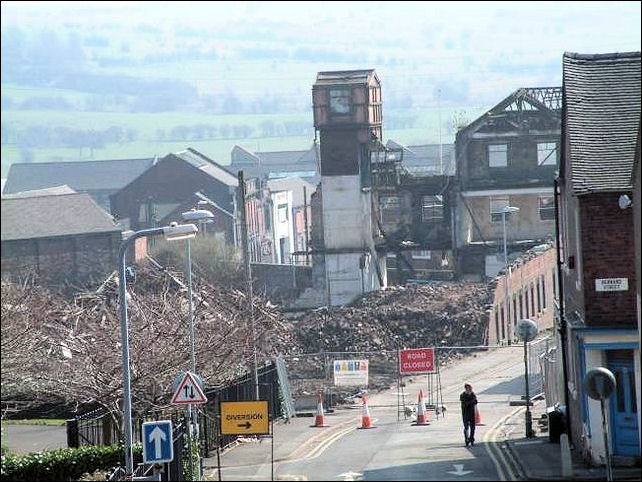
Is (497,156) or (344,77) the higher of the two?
(344,77)

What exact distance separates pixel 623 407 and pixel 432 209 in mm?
65123

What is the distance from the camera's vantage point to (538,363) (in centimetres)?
4822

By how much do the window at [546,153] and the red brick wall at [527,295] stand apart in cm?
891

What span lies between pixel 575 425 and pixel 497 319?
38798 mm

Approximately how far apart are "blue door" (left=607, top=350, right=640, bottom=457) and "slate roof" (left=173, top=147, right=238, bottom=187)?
9348 cm

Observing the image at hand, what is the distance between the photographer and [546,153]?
85625 mm

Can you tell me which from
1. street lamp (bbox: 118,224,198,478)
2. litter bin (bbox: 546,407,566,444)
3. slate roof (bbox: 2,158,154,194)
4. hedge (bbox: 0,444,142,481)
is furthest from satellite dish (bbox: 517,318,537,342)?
slate roof (bbox: 2,158,154,194)

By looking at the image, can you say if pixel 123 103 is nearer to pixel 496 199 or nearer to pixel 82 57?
pixel 82 57

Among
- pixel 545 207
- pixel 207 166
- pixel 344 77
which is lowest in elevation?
pixel 545 207

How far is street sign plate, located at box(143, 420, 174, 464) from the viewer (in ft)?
71.8

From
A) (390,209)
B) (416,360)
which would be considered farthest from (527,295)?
(416,360)

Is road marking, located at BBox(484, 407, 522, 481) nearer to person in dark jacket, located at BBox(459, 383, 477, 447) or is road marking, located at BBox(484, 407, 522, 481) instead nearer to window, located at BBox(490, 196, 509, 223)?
person in dark jacket, located at BBox(459, 383, 477, 447)

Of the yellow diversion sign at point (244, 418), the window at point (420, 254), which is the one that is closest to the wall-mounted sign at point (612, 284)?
the yellow diversion sign at point (244, 418)

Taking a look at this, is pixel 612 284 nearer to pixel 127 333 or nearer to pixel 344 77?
pixel 127 333
